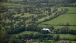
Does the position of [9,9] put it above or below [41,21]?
above

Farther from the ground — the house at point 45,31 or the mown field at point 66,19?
the mown field at point 66,19

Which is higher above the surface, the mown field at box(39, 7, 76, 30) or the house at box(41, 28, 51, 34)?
the mown field at box(39, 7, 76, 30)

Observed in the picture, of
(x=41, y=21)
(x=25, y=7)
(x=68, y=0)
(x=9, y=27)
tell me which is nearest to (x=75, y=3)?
(x=68, y=0)

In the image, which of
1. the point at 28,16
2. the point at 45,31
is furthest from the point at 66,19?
the point at 28,16

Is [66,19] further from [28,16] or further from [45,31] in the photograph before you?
[28,16]

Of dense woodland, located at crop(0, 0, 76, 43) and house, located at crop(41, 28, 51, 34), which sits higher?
dense woodland, located at crop(0, 0, 76, 43)

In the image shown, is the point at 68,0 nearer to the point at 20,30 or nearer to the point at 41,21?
the point at 41,21

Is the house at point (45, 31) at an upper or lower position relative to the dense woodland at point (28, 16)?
lower

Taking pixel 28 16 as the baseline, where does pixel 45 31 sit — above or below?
below
